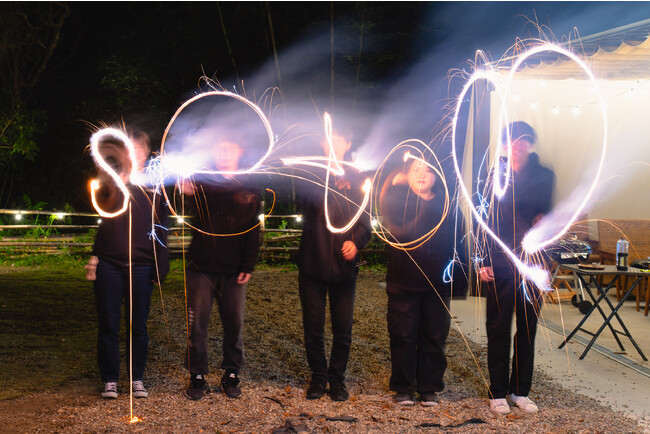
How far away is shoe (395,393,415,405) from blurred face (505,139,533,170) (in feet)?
5.55

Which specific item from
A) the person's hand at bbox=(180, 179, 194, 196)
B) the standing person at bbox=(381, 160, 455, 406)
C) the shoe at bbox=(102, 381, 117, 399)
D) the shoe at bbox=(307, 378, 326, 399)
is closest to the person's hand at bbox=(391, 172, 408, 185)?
the standing person at bbox=(381, 160, 455, 406)

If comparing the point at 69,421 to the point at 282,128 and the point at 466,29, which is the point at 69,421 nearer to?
the point at 282,128

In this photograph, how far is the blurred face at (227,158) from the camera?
159 inches

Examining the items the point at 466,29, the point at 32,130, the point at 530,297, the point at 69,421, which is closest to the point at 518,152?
the point at 530,297

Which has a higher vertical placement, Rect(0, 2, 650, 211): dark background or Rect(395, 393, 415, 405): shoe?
Rect(0, 2, 650, 211): dark background

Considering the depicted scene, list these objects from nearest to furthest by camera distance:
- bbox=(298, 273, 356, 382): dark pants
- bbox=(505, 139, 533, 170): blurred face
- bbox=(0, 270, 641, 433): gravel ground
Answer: bbox=(0, 270, 641, 433): gravel ground < bbox=(505, 139, 533, 170): blurred face < bbox=(298, 273, 356, 382): dark pants

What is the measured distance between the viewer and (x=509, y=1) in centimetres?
1808

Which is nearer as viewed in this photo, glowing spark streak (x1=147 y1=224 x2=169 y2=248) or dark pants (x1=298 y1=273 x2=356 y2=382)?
glowing spark streak (x1=147 y1=224 x2=169 y2=248)

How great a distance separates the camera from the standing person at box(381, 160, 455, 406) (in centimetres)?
405

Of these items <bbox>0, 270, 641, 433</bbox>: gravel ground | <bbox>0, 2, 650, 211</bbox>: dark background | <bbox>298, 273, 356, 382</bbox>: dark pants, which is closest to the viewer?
<bbox>0, 270, 641, 433</bbox>: gravel ground

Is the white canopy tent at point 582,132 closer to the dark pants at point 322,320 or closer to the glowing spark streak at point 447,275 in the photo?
the glowing spark streak at point 447,275

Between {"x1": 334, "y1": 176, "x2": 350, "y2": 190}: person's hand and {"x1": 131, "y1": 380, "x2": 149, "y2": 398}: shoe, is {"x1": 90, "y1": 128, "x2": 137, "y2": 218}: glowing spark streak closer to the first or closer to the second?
{"x1": 131, "y1": 380, "x2": 149, "y2": 398}: shoe

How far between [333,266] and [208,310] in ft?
2.99

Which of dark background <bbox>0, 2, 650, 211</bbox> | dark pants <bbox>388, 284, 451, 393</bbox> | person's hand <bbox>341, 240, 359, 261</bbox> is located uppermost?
dark background <bbox>0, 2, 650, 211</bbox>
